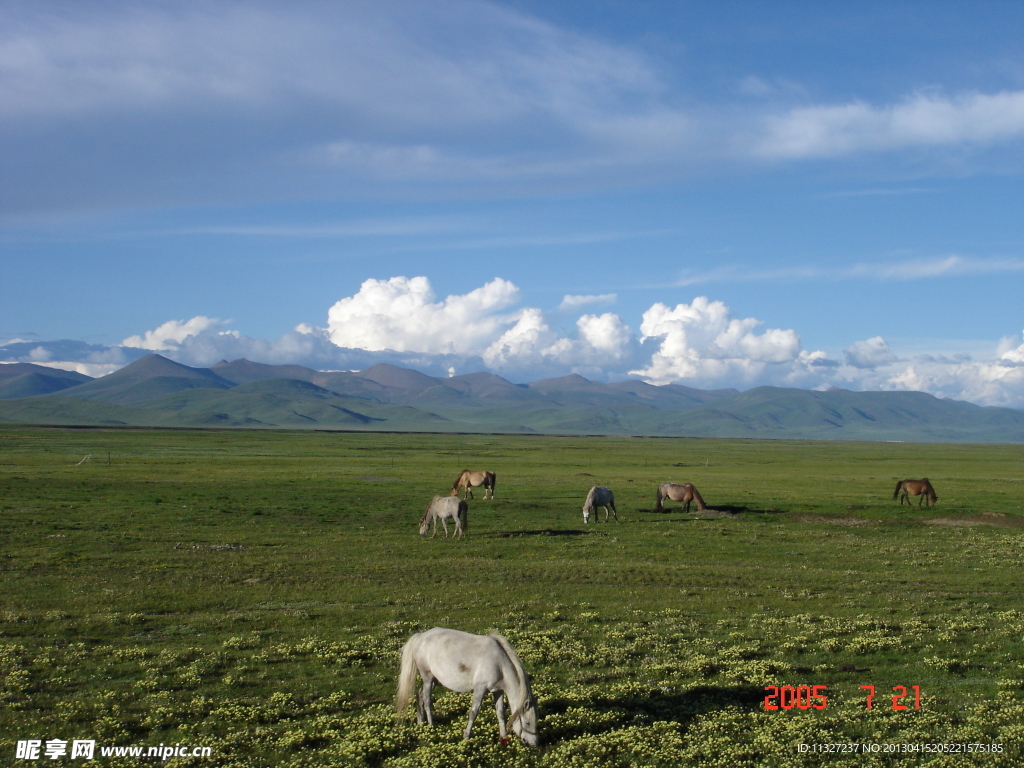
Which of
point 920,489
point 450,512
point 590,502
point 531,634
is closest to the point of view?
point 531,634

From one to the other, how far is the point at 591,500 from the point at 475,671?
27.1 metres

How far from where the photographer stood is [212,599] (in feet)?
61.6

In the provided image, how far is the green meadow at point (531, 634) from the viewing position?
10250 millimetres

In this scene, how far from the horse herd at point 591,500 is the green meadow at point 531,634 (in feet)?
4.36

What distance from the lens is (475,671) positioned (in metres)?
9.98

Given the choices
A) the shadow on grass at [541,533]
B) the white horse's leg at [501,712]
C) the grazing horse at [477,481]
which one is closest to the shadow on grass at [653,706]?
the white horse's leg at [501,712]

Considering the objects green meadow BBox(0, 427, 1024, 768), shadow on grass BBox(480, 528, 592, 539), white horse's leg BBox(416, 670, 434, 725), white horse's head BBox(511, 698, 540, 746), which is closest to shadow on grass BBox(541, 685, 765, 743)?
green meadow BBox(0, 427, 1024, 768)

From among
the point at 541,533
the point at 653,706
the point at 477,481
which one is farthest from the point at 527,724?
the point at 477,481

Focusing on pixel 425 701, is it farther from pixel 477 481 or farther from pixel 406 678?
pixel 477 481

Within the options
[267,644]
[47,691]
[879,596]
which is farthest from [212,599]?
[879,596]

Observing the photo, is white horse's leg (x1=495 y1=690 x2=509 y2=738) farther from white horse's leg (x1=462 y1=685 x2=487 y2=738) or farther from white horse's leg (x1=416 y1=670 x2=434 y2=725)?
white horse's leg (x1=416 y1=670 x2=434 y2=725)

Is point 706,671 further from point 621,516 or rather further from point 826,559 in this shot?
point 621,516

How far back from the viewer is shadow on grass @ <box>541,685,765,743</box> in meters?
10.7

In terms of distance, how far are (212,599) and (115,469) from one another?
53.5m
